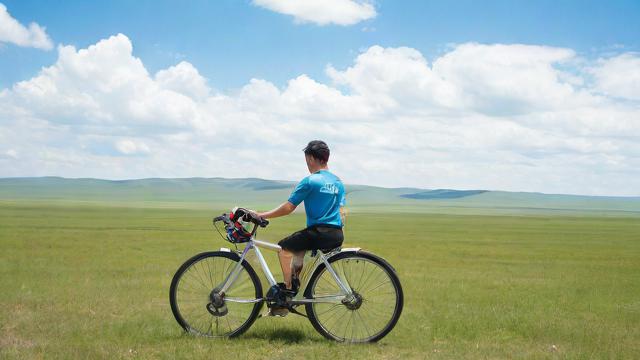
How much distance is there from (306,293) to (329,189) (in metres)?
1.36

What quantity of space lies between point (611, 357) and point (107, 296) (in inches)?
341

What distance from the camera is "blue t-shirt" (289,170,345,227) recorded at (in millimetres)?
8156

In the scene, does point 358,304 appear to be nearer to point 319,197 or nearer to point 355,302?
point 355,302

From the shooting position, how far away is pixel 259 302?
8.45 meters

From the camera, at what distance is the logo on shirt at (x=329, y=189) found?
26.9ft

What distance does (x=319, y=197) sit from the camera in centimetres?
823

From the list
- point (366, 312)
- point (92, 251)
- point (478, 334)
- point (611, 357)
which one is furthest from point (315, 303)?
point (92, 251)

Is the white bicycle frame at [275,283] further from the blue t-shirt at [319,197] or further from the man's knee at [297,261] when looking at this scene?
the blue t-shirt at [319,197]

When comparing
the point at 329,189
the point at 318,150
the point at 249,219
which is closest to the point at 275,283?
the point at 249,219

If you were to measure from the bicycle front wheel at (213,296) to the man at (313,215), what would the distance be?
0.57m

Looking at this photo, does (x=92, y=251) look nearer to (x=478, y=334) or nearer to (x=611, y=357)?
(x=478, y=334)

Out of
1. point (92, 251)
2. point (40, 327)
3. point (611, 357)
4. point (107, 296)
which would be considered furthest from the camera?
point (92, 251)

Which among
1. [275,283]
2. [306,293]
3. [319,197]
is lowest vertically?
[306,293]

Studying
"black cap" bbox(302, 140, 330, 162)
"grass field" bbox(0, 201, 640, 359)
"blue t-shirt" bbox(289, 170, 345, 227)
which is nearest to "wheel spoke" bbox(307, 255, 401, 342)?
"grass field" bbox(0, 201, 640, 359)
